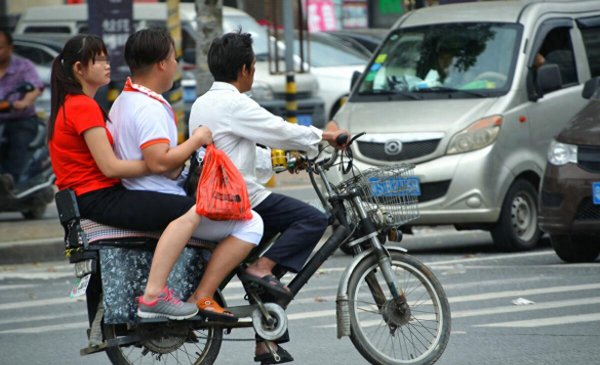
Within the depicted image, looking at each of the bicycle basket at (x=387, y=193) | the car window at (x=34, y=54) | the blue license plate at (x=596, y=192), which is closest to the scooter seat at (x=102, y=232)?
the bicycle basket at (x=387, y=193)

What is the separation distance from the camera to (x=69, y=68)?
6.29m

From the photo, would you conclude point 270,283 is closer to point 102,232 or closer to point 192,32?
point 102,232

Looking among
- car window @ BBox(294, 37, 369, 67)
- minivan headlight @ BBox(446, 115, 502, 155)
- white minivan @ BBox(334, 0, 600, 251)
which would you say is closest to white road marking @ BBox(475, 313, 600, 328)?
white minivan @ BBox(334, 0, 600, 251)

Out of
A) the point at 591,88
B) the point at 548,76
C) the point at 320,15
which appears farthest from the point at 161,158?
the point at 320,15

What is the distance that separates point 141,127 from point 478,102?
6.26m

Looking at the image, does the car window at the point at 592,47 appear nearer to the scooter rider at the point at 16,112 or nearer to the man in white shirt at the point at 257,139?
the scooter rider at the point at 16,112

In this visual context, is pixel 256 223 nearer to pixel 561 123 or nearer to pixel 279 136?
pixel 279 136

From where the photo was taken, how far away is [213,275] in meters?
6.29

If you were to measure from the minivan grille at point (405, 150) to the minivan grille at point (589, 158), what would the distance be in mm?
1524

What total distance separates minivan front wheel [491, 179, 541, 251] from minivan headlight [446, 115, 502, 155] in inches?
19.8

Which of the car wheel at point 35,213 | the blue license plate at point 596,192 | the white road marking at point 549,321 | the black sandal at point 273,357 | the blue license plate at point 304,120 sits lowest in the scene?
the car wheel at point 35,213

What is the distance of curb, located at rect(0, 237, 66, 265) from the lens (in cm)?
1236

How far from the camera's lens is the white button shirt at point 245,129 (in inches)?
250

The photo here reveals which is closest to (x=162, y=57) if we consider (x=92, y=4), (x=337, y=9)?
(x=92, y=4)
